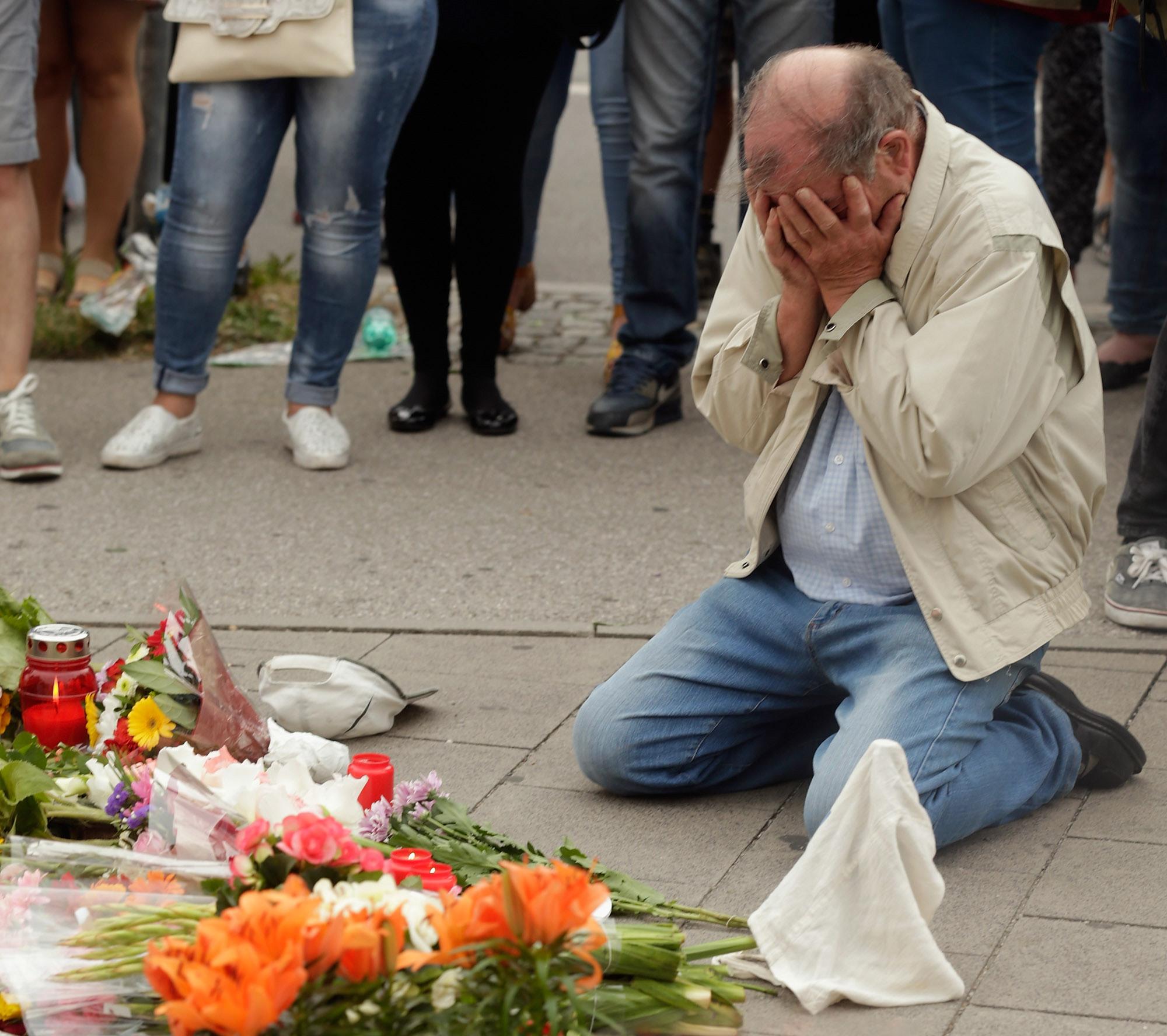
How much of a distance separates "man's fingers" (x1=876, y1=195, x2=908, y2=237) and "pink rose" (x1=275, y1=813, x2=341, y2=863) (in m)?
1.27

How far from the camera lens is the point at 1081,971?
2.26 metres

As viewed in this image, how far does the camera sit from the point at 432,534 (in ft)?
14.2

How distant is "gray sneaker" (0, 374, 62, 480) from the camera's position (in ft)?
15.2

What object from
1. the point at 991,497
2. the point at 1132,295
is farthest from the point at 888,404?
the point at 1132,295

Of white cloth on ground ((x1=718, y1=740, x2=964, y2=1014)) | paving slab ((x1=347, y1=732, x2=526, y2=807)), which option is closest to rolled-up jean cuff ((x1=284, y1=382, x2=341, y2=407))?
paving slab ((x1=347, y1=732, x2=526, y2=807))

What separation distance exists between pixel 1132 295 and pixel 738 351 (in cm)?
282

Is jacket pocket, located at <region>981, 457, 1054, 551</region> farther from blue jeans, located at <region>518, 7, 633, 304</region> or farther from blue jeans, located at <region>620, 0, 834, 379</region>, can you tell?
blue jeans, located at <region>518, 7, 633, 304</region>

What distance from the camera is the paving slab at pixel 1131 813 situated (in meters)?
2.69

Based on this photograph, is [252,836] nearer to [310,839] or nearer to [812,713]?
[310,839]

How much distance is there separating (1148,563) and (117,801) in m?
2.29

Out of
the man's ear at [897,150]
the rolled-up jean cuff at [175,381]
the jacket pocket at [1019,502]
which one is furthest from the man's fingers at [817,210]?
the rolled-up jean cuff at [175,381]

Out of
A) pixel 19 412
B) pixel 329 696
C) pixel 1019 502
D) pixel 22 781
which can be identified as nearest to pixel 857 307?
pixel 1019 502

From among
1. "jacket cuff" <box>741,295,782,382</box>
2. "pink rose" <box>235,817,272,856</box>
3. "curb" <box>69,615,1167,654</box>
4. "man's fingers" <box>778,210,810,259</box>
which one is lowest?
"curb" <box>69,615,1167,654</box>

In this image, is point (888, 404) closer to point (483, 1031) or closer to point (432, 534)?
point (483, 1031)
